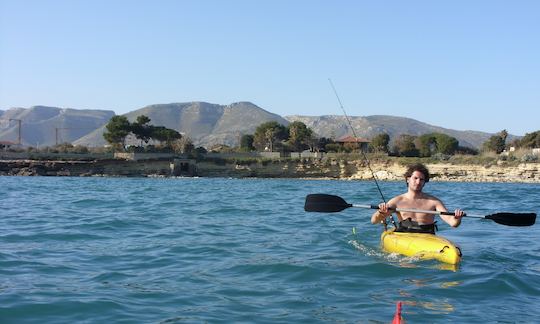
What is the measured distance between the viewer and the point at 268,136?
104375mm

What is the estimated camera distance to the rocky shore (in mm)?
74250

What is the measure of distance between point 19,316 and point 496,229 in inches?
457

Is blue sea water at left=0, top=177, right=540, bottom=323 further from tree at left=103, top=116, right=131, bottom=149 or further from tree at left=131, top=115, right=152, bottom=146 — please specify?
tree at left=131, top=115, right=152, bottom=146

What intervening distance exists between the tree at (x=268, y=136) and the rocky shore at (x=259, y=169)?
19.5m

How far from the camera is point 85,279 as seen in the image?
7426mm

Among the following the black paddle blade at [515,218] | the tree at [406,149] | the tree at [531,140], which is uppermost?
the tree at [531,140]

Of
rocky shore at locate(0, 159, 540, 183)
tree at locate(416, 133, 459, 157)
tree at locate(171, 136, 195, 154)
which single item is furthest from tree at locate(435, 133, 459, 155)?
tree at locate(171, 136, 195, 154)

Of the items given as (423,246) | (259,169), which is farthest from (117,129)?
(423,246)

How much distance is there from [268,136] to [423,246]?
95.7 m

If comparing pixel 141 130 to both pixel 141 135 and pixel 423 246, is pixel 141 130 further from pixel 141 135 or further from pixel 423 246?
pixel 423 246

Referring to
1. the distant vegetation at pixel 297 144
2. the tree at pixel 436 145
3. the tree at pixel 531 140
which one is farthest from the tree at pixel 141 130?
the tree at pixel 531 140

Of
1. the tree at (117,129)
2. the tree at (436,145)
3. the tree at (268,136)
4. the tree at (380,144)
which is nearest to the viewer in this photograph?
the tree at (117,129)

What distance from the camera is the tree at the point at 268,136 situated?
344ft

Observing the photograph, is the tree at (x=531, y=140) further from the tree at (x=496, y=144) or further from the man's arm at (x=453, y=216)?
the man's arm at (x=453, y=216)
